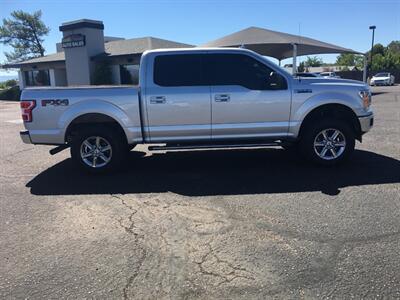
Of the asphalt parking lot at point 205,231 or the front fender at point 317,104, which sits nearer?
the asphalt parking lot at point 205,231

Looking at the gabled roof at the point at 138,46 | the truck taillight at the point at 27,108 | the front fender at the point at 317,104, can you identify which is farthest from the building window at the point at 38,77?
the front fender at the point at 317,104

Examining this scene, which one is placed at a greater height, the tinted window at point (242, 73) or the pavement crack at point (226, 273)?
the tinted window at point (242, 73)

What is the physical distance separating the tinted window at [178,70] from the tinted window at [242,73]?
7.6 inches

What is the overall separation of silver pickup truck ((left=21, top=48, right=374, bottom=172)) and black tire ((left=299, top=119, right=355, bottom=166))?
2 cm

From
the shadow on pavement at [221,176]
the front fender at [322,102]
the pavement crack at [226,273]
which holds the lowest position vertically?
the pavement crack at [226,273]

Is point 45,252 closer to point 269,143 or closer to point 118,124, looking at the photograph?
point 118,124

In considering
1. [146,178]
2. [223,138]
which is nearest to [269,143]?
[223,138]

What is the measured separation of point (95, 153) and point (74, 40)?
26250mm

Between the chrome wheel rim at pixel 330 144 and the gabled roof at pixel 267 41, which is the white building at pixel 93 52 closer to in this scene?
the gabled roof at pixel 267 41

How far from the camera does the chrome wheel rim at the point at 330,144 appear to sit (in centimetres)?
701

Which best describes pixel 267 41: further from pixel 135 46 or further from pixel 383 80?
pixel 383 80

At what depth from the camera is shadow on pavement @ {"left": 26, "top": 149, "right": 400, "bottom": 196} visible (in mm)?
6086

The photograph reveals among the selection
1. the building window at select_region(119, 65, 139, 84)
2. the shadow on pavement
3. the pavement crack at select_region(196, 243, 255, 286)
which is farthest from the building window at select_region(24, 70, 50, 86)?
the pavement crack at select_region(196, 243, 255, 286)

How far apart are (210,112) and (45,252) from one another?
3652mm
